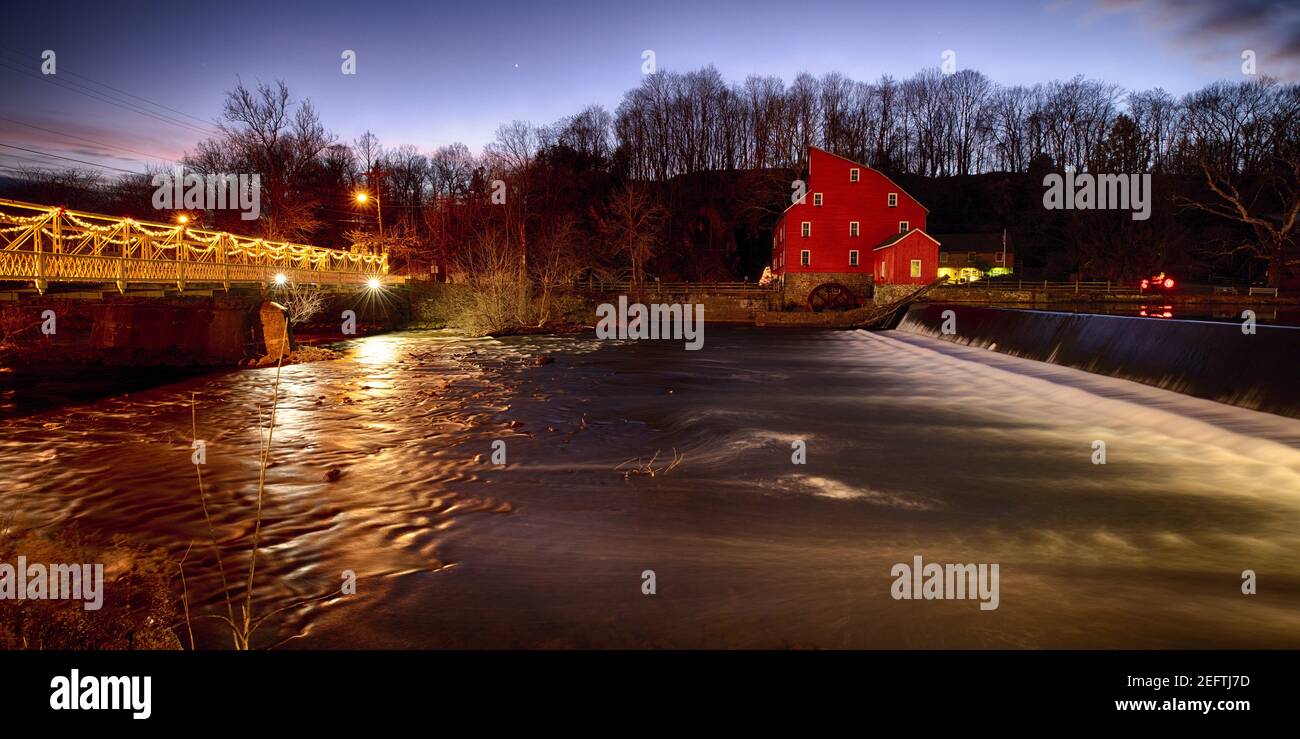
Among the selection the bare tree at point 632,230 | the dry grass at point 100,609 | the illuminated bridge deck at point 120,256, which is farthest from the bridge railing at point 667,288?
the dry grass at point 100,609

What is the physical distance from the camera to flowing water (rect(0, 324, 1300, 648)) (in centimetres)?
504

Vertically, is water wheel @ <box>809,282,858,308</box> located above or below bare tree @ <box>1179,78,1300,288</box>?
below

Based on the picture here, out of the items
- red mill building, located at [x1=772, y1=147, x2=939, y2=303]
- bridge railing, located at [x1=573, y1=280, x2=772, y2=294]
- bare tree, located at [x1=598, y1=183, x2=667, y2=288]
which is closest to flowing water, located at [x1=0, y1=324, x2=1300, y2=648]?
red mill building, located at [x1=772, y1=147, x2=939, y2=303]

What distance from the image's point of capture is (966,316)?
97.8 feet

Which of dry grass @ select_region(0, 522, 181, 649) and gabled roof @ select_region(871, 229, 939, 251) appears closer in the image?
dry grass @ select_region(0, 522, 181, 649)

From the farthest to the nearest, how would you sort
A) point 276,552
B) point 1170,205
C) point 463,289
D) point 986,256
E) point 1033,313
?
point 986,256 → point 1170,205 → point 463,289 → point 1033,313 → point 276,552

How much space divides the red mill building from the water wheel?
802 millimetres

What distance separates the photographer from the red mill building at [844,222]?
57.2 meters

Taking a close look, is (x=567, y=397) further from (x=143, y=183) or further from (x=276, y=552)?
(x=143, y=183)

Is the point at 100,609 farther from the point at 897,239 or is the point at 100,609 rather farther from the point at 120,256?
the point at 897,239

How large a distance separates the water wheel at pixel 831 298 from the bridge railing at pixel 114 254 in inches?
1419

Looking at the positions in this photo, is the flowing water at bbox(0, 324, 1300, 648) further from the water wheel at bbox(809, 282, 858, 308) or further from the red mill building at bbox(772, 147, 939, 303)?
the red mill building at bbox(772, 147, 939, 303)
